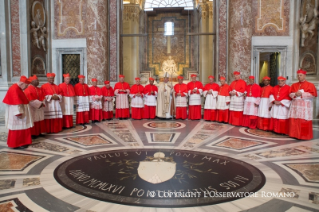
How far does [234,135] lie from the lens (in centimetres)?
717

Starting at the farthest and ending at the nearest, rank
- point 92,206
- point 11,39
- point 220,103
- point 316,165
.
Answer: point 11,39
point 220,103
point 316,165
point 92,206

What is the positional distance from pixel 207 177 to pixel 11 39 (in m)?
11.0

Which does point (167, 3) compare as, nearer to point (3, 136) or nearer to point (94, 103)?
point (94, 103)

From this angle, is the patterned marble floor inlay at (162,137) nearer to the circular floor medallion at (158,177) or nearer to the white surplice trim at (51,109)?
the circular floor medallion at (158,177)

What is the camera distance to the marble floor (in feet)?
9.95

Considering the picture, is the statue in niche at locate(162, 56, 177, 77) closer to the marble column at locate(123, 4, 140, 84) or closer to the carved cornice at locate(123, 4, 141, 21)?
the marble column at locate(123, 4, 140, 84)

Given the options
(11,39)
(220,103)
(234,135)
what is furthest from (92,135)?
(11,39)

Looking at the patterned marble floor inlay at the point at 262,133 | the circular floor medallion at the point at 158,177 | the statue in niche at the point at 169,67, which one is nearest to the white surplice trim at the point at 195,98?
the patterned marble floor inlay at the point at 262,133

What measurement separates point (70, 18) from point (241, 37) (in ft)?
27.3

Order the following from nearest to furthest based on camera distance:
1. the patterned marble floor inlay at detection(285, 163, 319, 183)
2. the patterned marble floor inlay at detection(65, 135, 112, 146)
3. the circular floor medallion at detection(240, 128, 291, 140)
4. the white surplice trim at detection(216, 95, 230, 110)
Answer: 1. the patterned marble floor inlay at detection(285, 163, 319, 183)
2. the patterned marble floor inlay at detection(65, 135, 112, 146)
3. the circular floor medallion at detection(240, 128, 291, 140)
4. the white surplice trim at detection(216, 95, 230, 110)

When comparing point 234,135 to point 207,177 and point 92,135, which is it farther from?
point 92,135

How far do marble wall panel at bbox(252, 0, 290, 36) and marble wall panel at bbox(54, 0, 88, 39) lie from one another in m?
8.35

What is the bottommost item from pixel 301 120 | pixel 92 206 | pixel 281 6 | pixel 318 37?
pixel 92 206

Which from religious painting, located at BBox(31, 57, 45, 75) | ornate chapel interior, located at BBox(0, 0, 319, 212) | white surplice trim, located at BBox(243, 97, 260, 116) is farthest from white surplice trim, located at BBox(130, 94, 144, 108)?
religious painting, located at BBox(31, 57, 45, 75)
